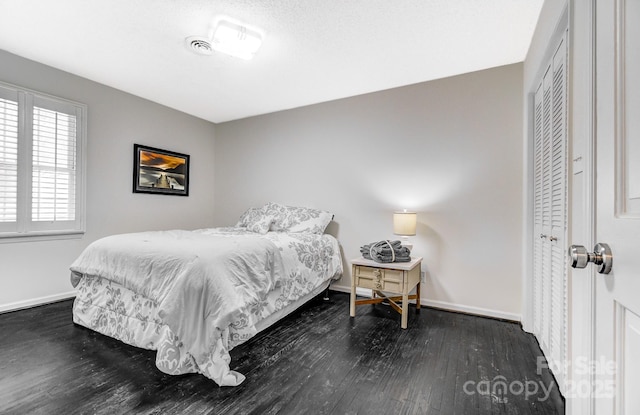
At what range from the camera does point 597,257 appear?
70 cm

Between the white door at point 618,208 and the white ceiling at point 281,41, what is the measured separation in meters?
1.72

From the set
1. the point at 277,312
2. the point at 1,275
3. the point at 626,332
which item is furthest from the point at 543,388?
the point at 1,275

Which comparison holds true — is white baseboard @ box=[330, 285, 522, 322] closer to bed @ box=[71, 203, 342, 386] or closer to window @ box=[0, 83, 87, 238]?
bed @ box=[71, 203, 342, 386]

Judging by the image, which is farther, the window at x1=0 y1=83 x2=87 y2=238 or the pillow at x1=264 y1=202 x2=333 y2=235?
the pillow at x1=264 y1=202 x2=333 y2=235

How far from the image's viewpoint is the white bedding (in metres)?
1.84

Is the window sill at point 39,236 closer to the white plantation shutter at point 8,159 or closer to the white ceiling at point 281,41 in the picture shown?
the white plantation shutter at point 8,159

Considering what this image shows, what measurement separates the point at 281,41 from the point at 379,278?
7.59 feet

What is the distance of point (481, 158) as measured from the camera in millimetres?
2994

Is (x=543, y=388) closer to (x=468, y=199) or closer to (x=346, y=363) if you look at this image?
(x=346, y=363)

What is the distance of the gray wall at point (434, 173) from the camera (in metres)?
2.89

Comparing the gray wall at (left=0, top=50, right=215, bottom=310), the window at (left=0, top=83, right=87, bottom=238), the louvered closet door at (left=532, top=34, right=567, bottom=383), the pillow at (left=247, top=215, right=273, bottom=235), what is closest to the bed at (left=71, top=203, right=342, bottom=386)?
the pillow at (left=247, top=215, right=273, bottom=235)

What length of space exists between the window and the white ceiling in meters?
0.47

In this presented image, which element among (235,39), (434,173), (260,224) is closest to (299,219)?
(260,224)

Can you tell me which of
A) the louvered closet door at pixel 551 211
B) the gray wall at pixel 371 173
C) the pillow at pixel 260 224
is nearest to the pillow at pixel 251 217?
the pillow at pixel 260 224
